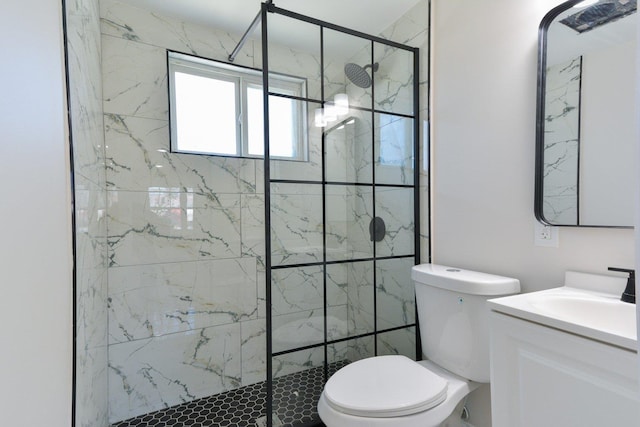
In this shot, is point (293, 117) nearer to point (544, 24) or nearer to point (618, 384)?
point (544, 24)

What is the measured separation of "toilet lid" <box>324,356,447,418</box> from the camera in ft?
3.64

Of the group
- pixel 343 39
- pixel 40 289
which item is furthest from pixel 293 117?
pixel 40 289

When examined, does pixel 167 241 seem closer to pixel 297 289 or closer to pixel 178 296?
pixel 178 296

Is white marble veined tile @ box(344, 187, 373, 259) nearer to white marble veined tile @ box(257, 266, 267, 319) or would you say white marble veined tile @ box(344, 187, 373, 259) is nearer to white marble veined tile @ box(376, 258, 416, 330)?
white marble veined tile @ box(376, 258, 416, 330)

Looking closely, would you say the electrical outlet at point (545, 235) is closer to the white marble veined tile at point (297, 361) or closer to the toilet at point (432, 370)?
the toilet at point (432, 370)

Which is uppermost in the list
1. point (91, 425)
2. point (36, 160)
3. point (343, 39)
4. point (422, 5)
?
point (422, 5)

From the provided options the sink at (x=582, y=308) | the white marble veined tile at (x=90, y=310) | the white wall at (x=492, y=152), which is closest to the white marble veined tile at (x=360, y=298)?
the white wall at (x=492, y=152)

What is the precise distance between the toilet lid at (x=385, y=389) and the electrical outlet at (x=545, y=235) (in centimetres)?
73

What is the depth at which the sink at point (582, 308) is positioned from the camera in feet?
2.59

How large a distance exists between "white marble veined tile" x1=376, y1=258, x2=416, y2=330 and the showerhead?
1.06 metres

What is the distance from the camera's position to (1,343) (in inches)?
16.9

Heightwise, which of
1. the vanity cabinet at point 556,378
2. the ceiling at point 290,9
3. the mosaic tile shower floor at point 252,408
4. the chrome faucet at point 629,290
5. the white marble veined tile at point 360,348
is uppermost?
the ceiling at point 290,9

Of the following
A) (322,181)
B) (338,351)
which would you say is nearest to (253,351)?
(338,351)

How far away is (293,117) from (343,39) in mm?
561
